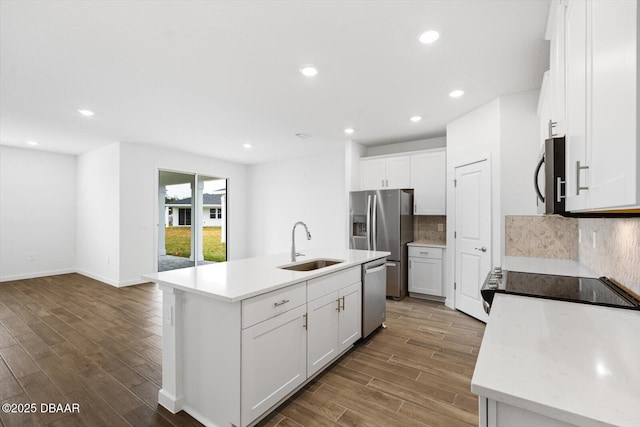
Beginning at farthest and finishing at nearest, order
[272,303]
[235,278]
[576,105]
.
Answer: [235,278] < [272,303] < [576,105]

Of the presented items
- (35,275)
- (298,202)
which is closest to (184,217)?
(298,202)

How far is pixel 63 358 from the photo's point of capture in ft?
8.52

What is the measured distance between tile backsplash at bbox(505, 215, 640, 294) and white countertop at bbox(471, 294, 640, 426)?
0.36m

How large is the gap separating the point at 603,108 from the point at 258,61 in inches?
92.4

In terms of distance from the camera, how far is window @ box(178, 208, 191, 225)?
631 centimetres

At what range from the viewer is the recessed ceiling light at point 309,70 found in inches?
101

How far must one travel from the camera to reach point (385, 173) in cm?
496

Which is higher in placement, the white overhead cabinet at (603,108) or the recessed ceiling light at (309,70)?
the recessed ceiling light at (309,70)

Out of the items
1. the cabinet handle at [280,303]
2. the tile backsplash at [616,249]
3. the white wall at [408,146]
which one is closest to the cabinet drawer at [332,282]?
the cabinet handle at [280,303]

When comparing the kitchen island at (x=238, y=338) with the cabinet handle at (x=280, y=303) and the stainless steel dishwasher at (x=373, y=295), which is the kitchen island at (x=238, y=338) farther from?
the stainless steel dishwasher at (x=373, y=295)

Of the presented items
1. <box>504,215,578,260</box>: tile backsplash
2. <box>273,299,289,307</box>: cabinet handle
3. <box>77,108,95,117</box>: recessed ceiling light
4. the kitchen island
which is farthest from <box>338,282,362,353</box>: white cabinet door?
<box>77,108,95,117</box>: recessed ceiling light

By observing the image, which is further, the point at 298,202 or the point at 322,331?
the point at 298,202

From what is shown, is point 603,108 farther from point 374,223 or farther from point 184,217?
point 184,217

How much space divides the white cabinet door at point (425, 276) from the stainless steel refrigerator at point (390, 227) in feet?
0.43
